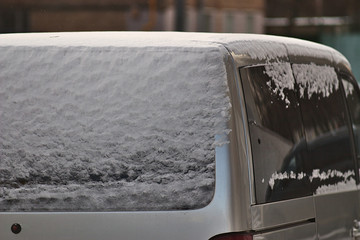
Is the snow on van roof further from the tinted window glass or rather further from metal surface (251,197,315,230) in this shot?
the tinted window glass

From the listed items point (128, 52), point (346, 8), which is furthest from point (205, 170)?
point (346, 8)

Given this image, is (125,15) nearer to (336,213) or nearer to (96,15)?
(96,15)

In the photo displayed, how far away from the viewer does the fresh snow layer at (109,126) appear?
4133 millimetres

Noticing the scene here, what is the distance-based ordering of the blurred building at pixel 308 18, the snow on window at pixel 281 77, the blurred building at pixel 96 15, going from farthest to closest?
the blurred building at pixel 308 18 → the blurred building at pixel 96 15 → the snow on window at pixel 281 77

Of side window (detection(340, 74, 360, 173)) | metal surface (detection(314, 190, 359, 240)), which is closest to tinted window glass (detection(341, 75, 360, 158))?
side window (detection(340, 74, 360, 173))

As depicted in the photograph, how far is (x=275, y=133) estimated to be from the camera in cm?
442

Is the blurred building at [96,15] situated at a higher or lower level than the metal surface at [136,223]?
higher

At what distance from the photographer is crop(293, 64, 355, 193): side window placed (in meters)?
4.85

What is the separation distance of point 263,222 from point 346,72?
1.94 meters

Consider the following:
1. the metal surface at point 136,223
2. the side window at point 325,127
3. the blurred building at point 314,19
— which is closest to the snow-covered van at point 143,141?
the metal surface at point 136,223

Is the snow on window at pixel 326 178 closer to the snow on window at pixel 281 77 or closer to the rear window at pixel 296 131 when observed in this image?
the rear window at pixel 296 131

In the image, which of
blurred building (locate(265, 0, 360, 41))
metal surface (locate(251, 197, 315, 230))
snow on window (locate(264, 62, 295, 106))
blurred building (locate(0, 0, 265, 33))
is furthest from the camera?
blurred building (locate(265, 0, 360, 41))

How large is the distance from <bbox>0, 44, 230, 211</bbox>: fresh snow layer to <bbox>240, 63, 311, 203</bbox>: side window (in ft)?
0.73

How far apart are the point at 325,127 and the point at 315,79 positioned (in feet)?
0.82
